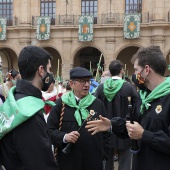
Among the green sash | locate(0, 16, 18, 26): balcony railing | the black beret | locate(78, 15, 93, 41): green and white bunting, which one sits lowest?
the green sash

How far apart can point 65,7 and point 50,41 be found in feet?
10.2

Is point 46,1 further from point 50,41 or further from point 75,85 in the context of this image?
point 75,85

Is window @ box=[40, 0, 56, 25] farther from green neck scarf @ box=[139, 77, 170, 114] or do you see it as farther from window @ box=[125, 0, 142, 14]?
green neck scarf @ box=[139, 77, 170, 114]

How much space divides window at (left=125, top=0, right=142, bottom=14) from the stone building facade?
0.10m

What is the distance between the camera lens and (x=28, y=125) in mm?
2340

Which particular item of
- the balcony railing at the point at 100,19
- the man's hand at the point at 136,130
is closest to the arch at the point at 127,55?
the balcony railing at the point at 100,19

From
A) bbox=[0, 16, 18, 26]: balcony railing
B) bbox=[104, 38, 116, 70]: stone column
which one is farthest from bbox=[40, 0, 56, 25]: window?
bbox=[104, 38, 116, 70]: stone column

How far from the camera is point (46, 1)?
1101 inches

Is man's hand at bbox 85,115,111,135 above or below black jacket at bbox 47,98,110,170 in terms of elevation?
above

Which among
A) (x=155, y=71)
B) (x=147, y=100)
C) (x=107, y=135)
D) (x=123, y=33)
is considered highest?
(x=123, y=33)

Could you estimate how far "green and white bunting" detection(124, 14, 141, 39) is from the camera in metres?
25.1

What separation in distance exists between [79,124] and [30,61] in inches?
61.4

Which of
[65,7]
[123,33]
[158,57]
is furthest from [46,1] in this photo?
[158,57]

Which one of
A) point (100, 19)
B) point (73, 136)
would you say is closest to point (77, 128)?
point (73, 136)
